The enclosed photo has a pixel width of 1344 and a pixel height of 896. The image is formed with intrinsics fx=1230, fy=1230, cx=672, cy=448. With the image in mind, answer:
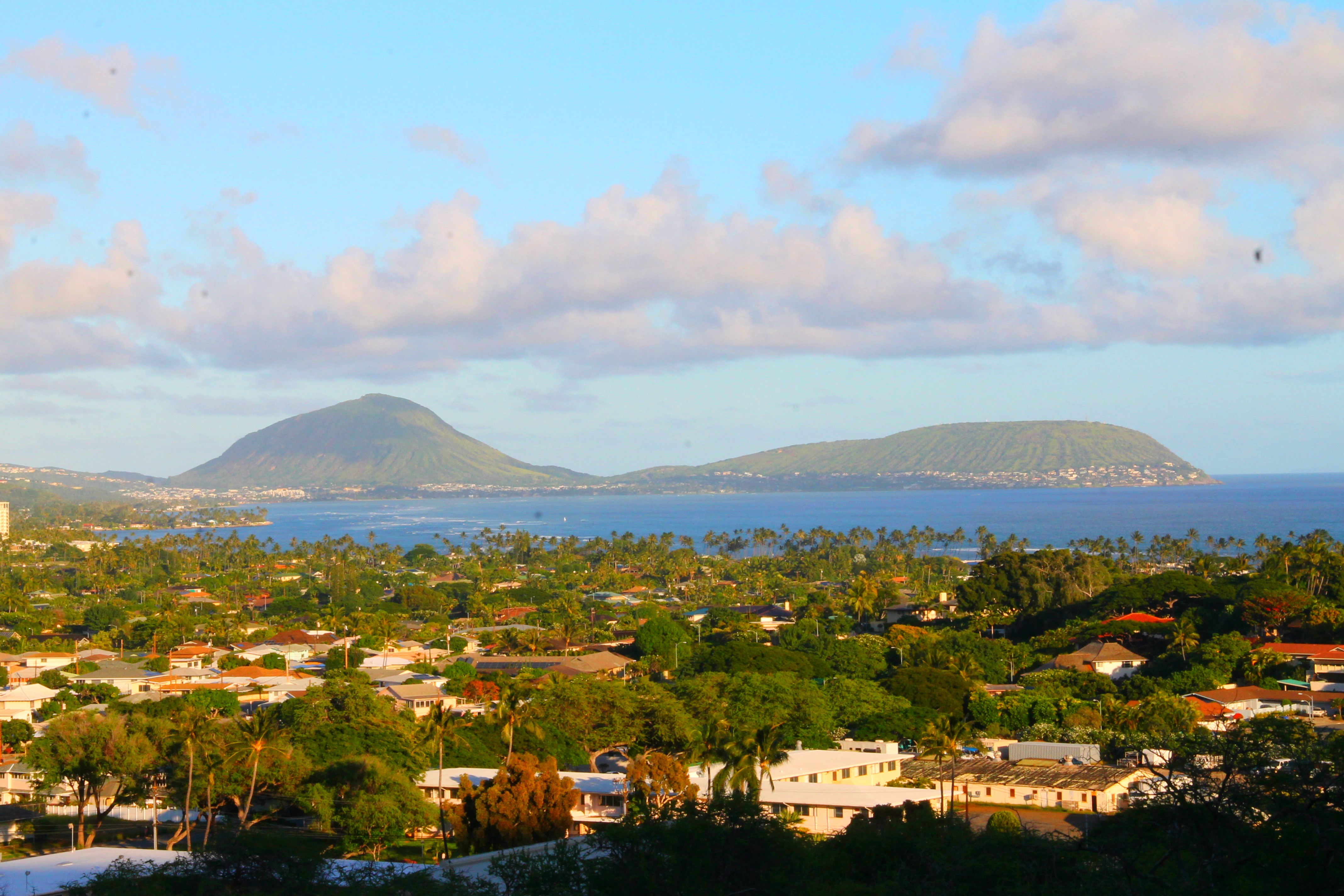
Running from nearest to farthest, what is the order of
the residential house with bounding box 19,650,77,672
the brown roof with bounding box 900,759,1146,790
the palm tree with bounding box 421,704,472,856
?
the palm tree with bounding box 421,704,472,856 → the brown roof with bounding box 900,759,1146,790 → the residential house with bounding box 19,650,77,672

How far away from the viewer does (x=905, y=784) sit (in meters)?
34.4

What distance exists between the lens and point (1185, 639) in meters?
53.1

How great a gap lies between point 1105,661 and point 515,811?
35648 mm

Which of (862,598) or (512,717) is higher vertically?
(512,717)

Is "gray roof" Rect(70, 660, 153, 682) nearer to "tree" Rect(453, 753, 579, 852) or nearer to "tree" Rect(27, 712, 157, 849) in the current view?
"tree" Rect(27, 712, 157, 849)

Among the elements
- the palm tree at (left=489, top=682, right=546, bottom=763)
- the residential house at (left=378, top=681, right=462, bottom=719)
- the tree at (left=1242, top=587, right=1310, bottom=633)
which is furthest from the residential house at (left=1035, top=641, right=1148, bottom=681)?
the residential house at (left=378, top=681, right=462, bottom=719)

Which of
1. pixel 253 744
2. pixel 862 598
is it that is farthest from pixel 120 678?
pixel 862 598

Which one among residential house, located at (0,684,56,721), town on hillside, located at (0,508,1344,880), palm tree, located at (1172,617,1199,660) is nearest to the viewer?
town on hillside, located at (0,508,1344,880)

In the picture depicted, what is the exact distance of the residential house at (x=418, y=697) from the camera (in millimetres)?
49656

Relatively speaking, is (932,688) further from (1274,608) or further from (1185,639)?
(1274,608)

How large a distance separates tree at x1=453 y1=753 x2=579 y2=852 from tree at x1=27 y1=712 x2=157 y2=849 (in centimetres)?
993

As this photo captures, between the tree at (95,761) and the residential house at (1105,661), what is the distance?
37538 millimetres

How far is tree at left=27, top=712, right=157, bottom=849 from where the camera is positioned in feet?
104

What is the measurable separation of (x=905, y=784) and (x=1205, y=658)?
22.5 metres
